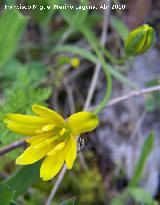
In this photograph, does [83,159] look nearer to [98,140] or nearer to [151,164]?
[98,140]

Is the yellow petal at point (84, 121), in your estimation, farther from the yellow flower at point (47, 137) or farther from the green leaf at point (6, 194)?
the green leaf at point (6, 194)

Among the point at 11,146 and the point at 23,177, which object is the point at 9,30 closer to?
the point at 11,146

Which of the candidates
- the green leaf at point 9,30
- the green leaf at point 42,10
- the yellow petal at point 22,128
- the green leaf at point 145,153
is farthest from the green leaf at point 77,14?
the yellow petal at point 22,128

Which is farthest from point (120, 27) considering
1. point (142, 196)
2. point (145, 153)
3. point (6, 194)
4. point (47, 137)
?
point (6, 194)

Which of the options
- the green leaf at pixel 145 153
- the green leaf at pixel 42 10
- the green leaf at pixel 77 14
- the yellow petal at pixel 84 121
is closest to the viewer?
the yellow petal at pixel 84 121

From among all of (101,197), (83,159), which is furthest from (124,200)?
(83,159)

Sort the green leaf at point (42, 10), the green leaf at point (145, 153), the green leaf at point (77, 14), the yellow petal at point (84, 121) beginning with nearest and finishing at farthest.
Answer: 1. the yellow petal at point (84, 121)
2. the green leaf at point (145, 153)
3. the green leaf at point (77, 14)
4. the green leaf at point (42, 10)
